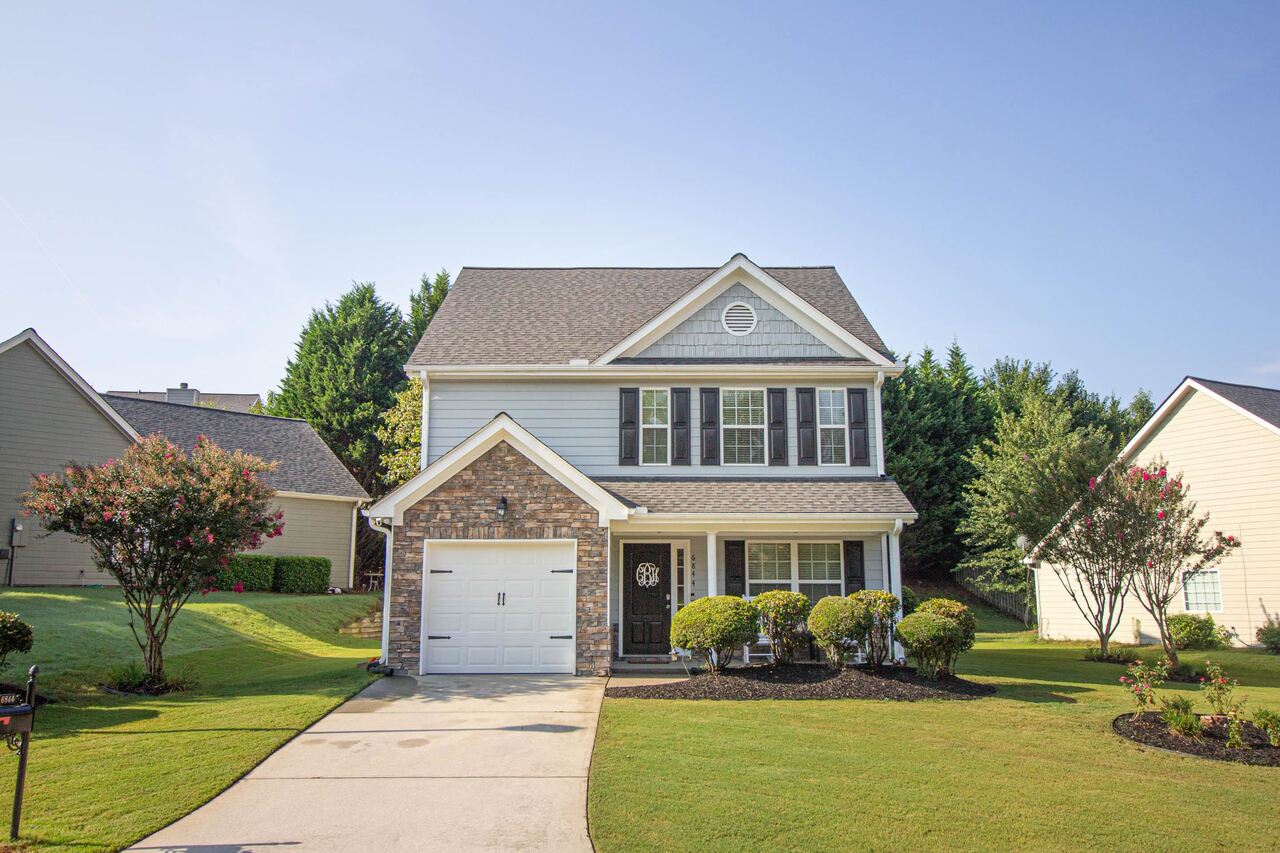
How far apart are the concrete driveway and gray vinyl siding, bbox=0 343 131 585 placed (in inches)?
600

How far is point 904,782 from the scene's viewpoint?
8.00 metres

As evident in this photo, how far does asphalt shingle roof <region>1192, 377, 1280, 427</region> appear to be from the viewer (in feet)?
66.0

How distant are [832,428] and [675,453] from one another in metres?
3.13

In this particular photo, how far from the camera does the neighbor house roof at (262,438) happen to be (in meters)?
27.9

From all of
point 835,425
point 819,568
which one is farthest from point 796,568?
point 835,425

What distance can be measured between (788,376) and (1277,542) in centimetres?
1202

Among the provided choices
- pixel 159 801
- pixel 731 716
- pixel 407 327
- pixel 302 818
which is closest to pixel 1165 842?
pixel 731 716

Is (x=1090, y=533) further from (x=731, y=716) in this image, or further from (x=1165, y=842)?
(x=1165, y=842)

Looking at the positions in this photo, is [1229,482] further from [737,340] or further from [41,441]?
[41,441]

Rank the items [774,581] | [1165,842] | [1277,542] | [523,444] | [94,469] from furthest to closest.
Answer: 1. [1277,542]
2. [774,581]
3. [523,444]
4. [94,469]
5. [1165,842]

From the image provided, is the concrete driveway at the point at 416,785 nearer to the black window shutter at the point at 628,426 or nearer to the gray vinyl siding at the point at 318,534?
the black window shutter at the point at 628,426

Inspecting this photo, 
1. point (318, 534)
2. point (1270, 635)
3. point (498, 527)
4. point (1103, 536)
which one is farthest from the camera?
point (318, 534)

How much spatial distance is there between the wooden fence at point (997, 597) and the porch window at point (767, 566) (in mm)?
17250

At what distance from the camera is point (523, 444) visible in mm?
14523
